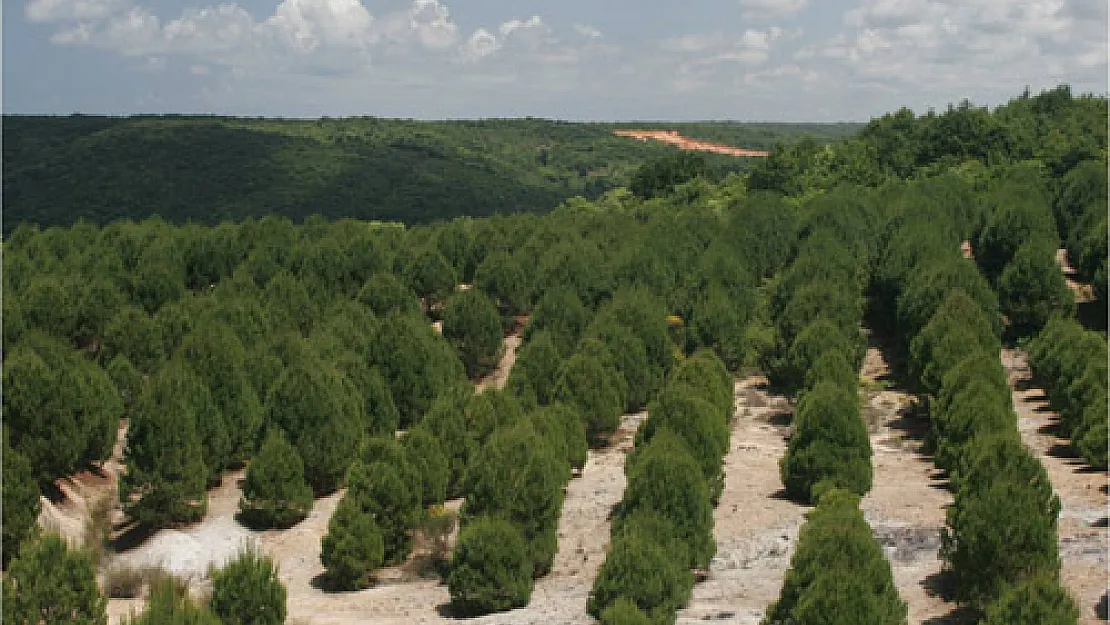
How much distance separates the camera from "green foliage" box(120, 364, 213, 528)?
79.3 feet

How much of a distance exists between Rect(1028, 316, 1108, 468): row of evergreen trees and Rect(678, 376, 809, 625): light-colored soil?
7196 millimetres

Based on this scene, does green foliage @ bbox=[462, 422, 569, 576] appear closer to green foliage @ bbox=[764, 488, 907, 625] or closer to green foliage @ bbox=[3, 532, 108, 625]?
green foliage @ bbox=[764, 488, 907, 625]

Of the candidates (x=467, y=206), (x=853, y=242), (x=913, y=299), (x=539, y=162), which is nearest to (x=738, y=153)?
(x=539, y=162)

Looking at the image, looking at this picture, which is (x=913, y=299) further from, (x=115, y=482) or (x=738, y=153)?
(x=738, y=153)

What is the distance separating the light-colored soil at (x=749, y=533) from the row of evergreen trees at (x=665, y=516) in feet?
1.81

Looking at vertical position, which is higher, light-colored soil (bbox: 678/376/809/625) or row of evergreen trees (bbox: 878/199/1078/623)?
row of evergreen trees (bbox: 878/199/1078/623)

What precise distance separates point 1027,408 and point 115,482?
2607 centimetres

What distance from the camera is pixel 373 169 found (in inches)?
5049

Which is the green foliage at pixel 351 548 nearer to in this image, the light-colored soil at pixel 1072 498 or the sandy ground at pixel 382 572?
the sandy ground at pixel 382 572

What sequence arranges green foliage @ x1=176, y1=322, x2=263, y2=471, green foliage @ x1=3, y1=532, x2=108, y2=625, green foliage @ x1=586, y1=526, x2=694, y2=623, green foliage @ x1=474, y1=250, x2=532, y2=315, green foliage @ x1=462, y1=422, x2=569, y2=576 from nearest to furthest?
green foliage @ x1=3, y1=532, x2=108, y2=625, green foliage @ x1=586, y1=526, x2=694, y2=623, green foliage @ x1=462, y1=422, x2=569, y2=576, green foliage @ x1=176, y1=322, x2=263, y2=471, green foliage @ x1=474, y1=250, x2=532, y2=315

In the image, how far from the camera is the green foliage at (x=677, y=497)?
1969 centimetres

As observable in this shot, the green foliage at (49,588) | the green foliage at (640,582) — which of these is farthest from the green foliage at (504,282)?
the green foliage at (49,588)

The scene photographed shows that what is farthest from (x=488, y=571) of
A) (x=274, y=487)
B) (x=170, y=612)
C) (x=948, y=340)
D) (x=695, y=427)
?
(x=948, y=340)

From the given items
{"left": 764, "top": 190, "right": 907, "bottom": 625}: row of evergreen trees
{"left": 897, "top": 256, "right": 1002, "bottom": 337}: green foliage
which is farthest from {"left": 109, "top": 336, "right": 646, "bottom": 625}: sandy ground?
{"left": 897, "top": 256, "right": 1002, "bottom": 337}: green foliage
